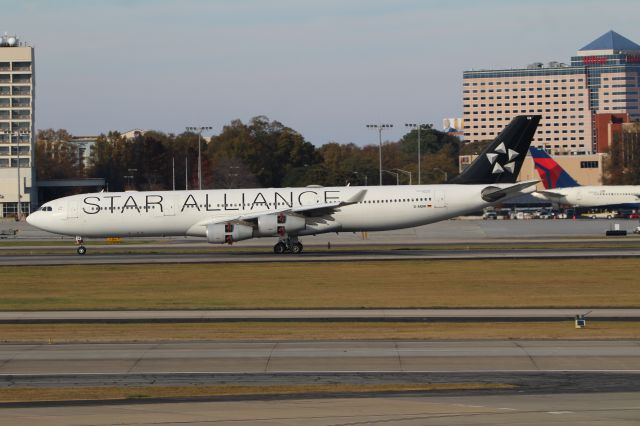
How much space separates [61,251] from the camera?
67750mm

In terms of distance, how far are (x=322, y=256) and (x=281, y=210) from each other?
4222 millimetres

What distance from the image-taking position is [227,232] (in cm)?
5888

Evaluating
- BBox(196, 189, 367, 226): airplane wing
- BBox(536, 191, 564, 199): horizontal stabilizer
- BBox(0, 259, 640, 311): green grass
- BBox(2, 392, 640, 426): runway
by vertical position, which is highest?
BBox(536, 191, 564, 199): horizontal stabilizer

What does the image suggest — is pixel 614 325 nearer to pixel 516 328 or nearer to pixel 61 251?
pixel 516 328

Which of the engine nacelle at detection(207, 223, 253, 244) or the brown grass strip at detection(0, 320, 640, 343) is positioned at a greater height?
the engine nacelle at detection(207, 223, 253, 244)

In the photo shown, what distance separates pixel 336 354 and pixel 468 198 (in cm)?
3677

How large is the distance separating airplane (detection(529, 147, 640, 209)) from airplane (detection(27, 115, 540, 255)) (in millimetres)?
39054

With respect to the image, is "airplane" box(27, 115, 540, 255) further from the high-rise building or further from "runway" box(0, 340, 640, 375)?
the high-rise building

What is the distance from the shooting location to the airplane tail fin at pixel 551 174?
114m

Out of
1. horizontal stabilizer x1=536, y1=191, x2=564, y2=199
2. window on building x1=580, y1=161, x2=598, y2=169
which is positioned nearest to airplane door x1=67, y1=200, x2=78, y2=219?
horizontal stabilizer x1=536, y1=191, x2=564, y2=199

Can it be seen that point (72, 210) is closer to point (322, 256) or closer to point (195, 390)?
point (322, 256)

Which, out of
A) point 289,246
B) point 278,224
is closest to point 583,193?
point 289,246

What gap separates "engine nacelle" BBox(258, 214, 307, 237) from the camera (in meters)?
59.1

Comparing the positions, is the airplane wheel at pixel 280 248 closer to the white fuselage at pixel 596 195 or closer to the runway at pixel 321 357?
the runway at pixel 321 357
